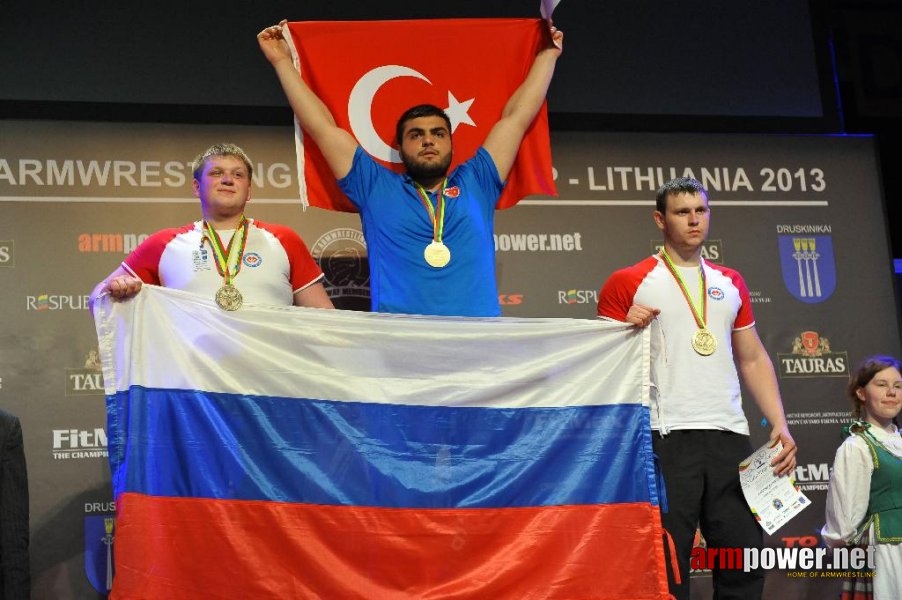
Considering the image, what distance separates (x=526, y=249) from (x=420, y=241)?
1.50 m

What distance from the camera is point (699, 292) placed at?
3.62 meters

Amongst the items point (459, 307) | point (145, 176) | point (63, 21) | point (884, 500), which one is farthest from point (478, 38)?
point (884, 500)

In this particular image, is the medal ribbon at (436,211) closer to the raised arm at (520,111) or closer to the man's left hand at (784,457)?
the raised arm at (520,111)

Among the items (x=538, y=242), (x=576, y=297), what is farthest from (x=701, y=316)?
(x=538, y=242)

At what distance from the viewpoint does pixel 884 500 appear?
4.05 m

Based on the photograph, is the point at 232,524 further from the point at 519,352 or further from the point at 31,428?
the point at 31,428

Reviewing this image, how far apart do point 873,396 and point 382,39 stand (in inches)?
98.9

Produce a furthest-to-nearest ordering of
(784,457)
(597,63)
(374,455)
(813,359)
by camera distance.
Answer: (597,63) < (813,359) < (784,457) < (374,455)

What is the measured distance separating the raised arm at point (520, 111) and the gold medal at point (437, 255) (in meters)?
0.47

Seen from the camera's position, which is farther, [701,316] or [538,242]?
[538,242]

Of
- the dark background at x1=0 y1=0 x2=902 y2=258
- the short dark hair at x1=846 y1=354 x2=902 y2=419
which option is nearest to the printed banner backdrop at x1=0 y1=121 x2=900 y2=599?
the dark background at x1=0 y1=0 x2=902 y2=258

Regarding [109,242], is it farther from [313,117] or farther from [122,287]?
[122,287]

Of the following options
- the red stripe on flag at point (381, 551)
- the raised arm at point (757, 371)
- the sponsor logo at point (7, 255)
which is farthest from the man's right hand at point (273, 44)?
the raised arm at point (757, 371)

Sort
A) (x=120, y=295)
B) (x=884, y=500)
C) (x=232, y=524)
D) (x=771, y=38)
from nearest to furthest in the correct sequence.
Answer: (x=232, y=524) < (x=120, y=295) < (x=884, y=500) < (x=771, y=38)
